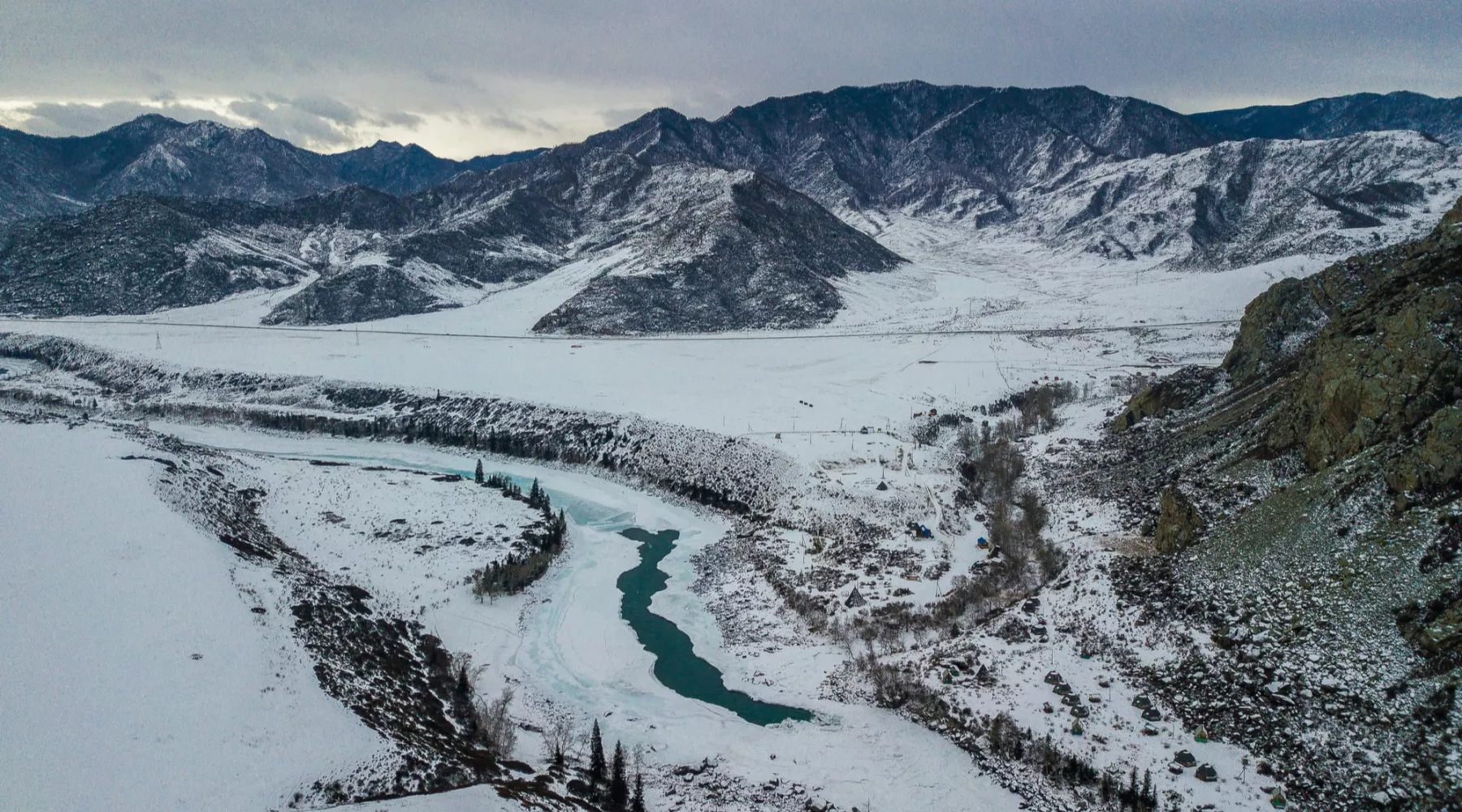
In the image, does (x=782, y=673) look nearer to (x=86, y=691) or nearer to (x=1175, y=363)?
(x=86, y=691)

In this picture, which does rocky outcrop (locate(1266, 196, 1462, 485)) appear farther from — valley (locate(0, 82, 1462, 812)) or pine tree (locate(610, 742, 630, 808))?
pine tree (locate(610, 742, 630, 808))

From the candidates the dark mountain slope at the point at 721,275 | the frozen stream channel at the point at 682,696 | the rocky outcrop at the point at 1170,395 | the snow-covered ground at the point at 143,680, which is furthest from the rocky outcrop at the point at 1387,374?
the dark mountain slope at the point at 721,275

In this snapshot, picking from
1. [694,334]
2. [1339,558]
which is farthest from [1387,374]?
[694,334]

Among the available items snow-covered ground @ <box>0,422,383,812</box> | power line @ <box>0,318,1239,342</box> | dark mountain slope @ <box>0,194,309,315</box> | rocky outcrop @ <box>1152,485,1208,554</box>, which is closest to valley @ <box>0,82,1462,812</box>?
snow-covered ground @ <box>0,422,383,812</box>

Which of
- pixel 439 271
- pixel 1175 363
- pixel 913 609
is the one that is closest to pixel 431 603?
pixel 913 609

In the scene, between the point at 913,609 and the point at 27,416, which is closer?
the point at 913,609

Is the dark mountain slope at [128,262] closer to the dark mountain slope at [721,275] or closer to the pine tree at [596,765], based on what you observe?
the dark mountain slope at [721,275]

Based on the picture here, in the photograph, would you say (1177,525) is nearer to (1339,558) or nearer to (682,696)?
(1339,558)
